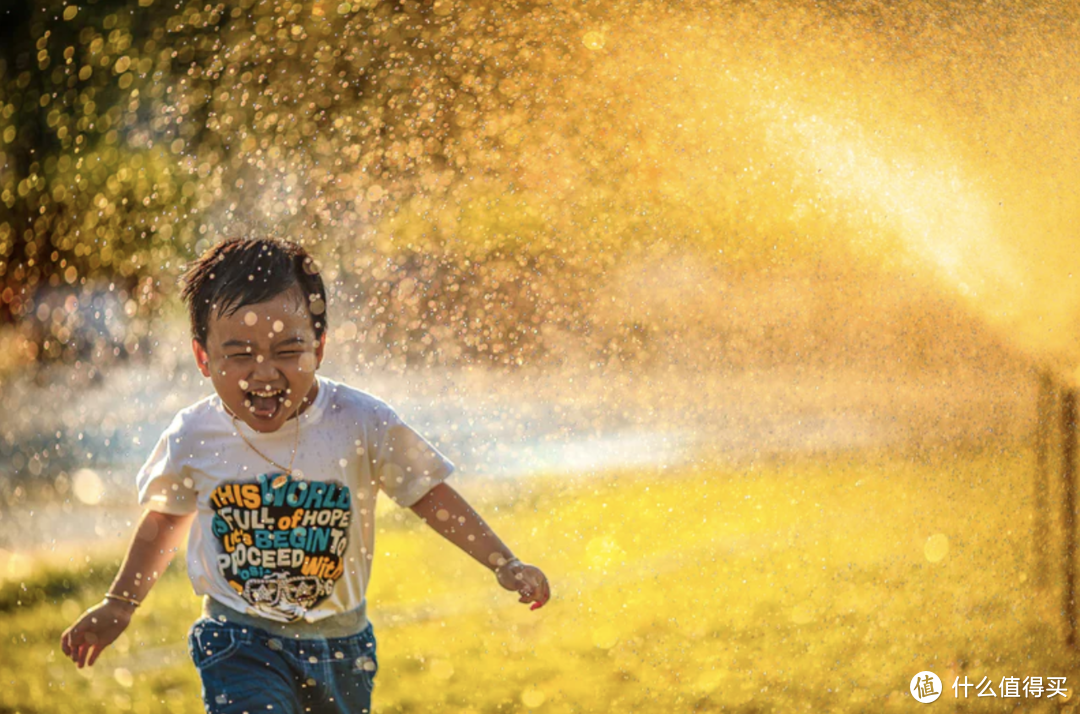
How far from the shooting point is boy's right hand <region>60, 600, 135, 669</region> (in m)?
1.85

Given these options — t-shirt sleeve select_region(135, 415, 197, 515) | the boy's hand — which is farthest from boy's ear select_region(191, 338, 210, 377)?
the boy's hand

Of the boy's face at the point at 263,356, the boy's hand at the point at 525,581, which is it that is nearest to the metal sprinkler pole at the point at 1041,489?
the boy's hand at the point at 525,581

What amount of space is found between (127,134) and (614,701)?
1.44 metres

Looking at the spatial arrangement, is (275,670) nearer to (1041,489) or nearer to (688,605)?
(688,605)

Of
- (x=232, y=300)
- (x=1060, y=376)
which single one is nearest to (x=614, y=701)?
(x=232, y=300)

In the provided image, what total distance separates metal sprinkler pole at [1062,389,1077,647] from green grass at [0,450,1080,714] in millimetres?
115

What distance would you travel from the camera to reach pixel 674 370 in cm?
224

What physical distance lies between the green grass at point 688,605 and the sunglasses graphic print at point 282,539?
6.6 inches

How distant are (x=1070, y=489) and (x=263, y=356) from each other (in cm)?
191

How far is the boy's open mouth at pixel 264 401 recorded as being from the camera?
5.67 ft

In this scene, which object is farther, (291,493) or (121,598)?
(121,598)

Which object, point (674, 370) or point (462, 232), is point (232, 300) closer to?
point (462, 232)

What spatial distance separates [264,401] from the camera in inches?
68.5

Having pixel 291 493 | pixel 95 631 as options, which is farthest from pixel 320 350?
pixel 95 631
